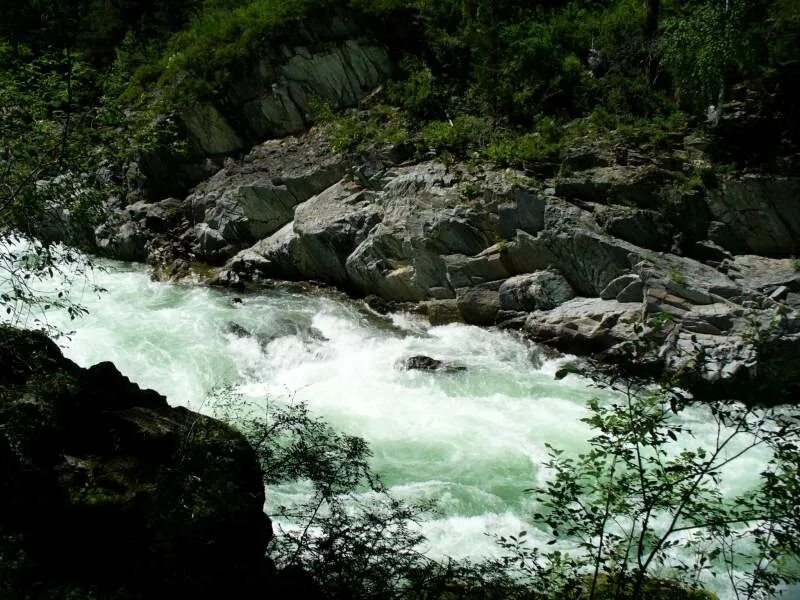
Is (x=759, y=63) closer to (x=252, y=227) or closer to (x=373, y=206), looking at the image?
(x=373, y=206)

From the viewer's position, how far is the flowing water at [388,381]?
8.67 metres

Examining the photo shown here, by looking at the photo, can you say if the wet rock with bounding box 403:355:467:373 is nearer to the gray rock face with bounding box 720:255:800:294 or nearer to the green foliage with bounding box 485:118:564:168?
the green foliage with bounding box 485:118:564:168

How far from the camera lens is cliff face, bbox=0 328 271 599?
412 centimetres

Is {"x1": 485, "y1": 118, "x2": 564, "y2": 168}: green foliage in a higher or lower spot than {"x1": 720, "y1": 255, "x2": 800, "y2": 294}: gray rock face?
higher

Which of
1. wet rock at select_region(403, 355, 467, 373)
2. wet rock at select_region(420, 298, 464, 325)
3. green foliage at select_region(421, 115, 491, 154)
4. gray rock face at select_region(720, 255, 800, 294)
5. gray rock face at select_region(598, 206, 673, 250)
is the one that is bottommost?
wet rock at select_region(403, 355, 467, 373)

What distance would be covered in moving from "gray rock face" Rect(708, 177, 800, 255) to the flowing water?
4457mm

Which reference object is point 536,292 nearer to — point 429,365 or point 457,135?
point 429,365

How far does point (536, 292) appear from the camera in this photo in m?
13.4

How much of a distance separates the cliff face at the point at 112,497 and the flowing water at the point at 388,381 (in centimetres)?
300

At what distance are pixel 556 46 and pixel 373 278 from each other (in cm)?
906

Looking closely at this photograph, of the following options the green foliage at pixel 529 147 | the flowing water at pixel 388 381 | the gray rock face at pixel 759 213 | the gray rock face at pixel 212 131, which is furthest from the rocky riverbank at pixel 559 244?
the gray rock face at pixel 212 131

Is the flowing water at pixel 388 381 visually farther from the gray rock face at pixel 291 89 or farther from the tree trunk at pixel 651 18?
the tree trunk at pixel 651 18

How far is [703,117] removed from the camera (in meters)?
14.6

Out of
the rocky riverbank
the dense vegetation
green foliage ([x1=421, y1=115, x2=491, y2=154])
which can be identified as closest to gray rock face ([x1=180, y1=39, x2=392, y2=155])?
the dense vegetation
